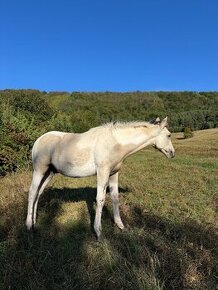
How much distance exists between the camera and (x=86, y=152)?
8000 mm

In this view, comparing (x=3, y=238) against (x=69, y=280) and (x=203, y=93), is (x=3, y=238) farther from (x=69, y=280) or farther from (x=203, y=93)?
(x=203, y=93)

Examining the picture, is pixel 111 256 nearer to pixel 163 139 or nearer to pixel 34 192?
pixel 34 192

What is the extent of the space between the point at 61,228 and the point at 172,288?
336 centimetres

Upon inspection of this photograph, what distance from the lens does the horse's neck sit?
8141 mm

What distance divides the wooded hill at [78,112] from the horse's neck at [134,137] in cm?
61

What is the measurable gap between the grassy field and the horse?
56 centimetres

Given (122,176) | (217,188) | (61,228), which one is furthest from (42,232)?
(122,176)

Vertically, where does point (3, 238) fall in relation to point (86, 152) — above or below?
below

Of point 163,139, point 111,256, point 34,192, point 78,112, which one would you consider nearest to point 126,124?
point 163,139

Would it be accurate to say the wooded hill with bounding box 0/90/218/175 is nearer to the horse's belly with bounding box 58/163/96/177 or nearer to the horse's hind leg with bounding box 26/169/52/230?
the horse's belly with bounding box 58/163/96/177

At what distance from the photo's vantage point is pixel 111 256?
6.19m

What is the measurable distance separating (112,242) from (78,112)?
47125 millimetres

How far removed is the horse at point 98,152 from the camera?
25.8 ft

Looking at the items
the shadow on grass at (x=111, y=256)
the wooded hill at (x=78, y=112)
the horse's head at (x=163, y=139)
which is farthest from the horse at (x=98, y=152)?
the wooded hill at (x=78, y=112)
